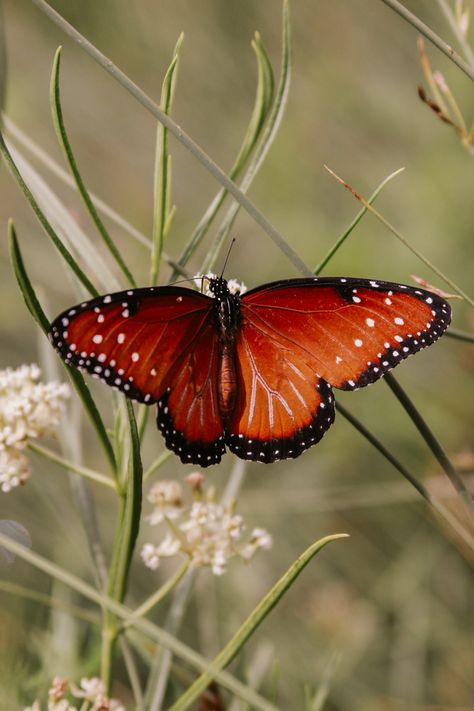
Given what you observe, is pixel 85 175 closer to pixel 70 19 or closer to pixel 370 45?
pixel 70 19

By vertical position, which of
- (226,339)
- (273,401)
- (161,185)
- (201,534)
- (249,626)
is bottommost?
(249,626)

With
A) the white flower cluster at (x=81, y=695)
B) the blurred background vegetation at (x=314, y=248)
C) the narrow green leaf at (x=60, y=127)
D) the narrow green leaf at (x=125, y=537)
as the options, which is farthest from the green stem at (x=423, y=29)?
the blurred background vegetation at (x=314, y=248)

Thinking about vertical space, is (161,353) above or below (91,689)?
above

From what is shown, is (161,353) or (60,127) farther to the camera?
(161,353)

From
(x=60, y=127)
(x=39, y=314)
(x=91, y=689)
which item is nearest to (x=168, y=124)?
(x=60, y=127)

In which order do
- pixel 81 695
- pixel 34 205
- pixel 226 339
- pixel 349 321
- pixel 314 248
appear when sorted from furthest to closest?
pixel 314 248
pixel 226 339
pixel 349 321
pixel 81 695
pixel 34 205

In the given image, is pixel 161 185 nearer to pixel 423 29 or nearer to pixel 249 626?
pixel 423 29

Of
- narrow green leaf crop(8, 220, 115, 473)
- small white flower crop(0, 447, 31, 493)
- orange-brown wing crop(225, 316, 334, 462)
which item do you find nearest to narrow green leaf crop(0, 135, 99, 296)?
narrow green leaf crop(8, 220, 115, 473)
